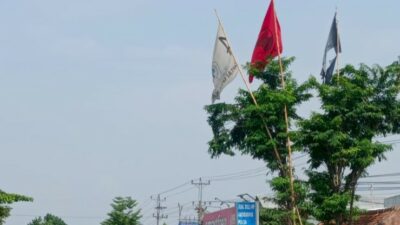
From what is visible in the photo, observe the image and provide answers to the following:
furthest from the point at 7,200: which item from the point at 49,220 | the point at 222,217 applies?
the point at 49,220

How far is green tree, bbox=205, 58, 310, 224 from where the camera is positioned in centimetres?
2234

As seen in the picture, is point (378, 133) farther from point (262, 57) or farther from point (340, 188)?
point (262, 57)

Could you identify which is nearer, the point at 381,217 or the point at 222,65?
the point at 222,65

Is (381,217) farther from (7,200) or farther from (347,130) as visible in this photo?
(7,200)

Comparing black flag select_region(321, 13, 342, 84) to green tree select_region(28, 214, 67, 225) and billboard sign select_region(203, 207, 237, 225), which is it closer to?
billboard sign select_region(203, 207, 237, 225)

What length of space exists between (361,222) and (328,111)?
5225 mm

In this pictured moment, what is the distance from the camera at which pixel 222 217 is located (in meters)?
23.1

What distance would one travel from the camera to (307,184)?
73.9ft

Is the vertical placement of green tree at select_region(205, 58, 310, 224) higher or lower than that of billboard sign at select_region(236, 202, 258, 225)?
higher

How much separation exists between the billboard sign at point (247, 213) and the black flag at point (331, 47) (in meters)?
4.88

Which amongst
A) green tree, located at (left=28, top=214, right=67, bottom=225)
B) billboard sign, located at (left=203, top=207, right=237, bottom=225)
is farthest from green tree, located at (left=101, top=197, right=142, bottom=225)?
green tree, located at (left=28, top=214, right=67, bottom=225)

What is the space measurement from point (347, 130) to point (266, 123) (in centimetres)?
246

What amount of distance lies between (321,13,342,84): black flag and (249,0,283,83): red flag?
152 cm

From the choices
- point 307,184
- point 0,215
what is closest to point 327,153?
point 307,184
